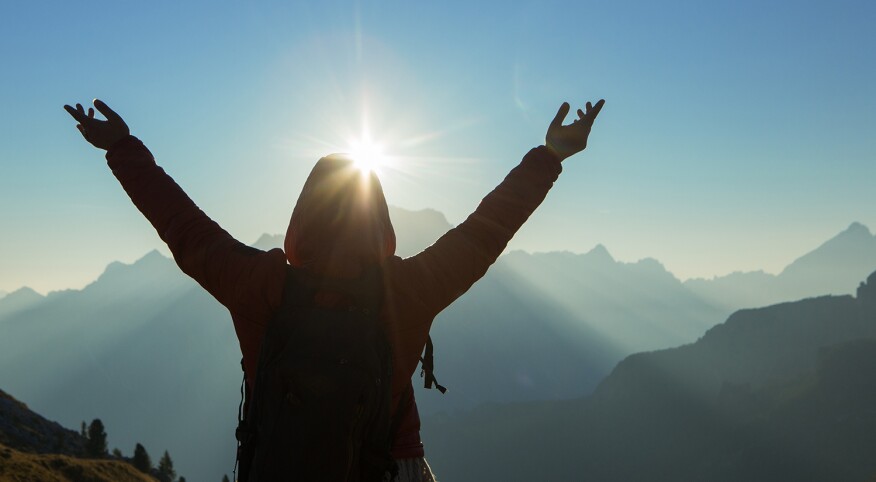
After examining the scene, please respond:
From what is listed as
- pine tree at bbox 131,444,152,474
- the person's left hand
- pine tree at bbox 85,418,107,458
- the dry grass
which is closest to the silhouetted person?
the person's left hand

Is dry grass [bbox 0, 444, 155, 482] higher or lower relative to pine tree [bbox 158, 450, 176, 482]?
lower

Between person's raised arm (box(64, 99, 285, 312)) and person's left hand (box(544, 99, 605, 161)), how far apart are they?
5.42ft

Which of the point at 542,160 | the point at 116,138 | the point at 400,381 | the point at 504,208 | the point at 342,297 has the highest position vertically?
the point at 116,138

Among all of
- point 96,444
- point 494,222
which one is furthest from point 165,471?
point 494,222

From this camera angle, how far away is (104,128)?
10.6ft

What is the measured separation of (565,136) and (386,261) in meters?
1.32

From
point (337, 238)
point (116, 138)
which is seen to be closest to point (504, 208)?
point (337, 238)

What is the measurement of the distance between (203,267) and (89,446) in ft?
192

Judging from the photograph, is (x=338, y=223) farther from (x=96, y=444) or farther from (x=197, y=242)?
(x=96, y=444)

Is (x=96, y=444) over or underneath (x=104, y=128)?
over

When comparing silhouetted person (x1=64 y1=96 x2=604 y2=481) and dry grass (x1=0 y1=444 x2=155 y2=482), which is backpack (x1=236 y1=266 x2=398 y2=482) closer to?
silhouetted person (x1=64 y1=96 x2=604 y2=481)

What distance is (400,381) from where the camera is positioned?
310cm

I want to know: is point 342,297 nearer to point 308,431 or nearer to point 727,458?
point 308,431

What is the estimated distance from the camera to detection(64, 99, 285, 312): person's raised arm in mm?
2805
